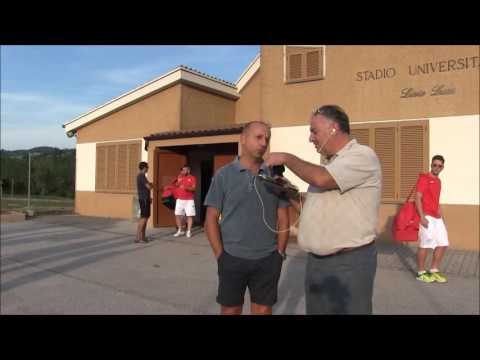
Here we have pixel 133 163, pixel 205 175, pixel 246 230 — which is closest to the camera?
pixel 246 230

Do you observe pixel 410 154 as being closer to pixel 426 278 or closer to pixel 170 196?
pixel 426 278

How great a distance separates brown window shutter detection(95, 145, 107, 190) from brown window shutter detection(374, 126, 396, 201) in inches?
399

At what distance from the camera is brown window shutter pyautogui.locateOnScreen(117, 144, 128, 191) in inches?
574

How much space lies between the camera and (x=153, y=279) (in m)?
6.24

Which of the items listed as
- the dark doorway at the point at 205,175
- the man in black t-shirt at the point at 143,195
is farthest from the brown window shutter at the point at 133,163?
the man in black t-shirt at the point at 143,195

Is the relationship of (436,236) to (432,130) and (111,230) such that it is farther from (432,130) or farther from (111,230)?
(111,230)

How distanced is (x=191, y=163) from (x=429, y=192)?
882cm

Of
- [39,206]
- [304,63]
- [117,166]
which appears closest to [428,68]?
[304,63]

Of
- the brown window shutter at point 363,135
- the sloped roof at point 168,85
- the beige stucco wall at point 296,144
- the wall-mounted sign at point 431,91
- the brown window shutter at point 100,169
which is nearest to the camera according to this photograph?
the wall-mounted sign at point 431,91

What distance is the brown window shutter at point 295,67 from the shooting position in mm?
10438

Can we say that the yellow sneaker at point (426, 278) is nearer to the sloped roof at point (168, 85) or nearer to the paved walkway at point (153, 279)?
the paved walkway at point (153, 279)

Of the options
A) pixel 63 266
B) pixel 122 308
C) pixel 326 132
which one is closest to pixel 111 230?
pixel 63 266

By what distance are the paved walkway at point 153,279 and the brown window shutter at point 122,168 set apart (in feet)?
15.1

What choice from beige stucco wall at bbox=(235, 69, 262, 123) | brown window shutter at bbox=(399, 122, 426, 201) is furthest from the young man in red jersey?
beige stucco wall at bbox=(235, 69, 262, 123)
